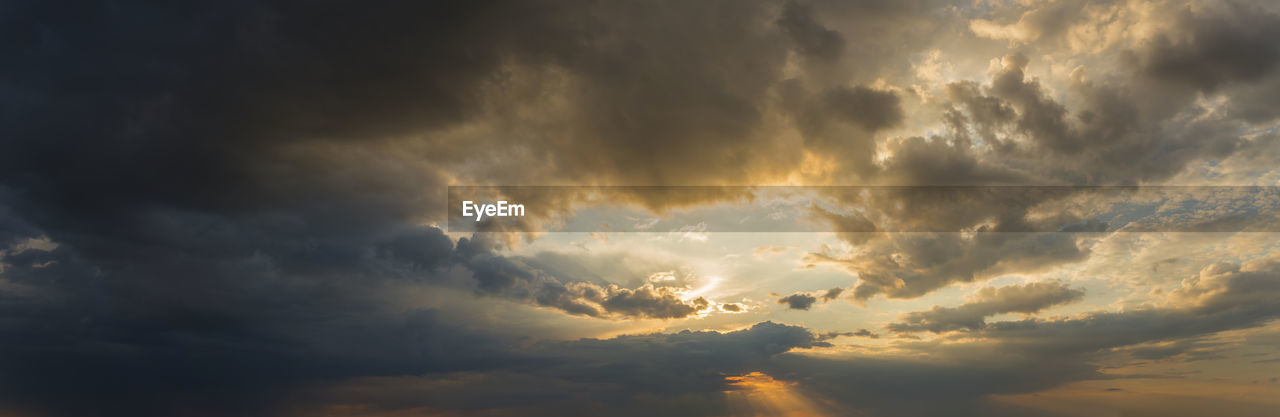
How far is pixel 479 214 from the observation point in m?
81.7

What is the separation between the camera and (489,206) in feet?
274

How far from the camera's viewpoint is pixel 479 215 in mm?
81750

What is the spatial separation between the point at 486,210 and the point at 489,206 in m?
0.83

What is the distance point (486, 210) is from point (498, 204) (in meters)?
2.16

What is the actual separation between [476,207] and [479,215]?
3.96ft

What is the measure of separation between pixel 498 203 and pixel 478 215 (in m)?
3.79

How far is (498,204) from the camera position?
3332 inches

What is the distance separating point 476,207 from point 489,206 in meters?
2.70

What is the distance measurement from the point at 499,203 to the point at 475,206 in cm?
427

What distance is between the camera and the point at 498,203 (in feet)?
277

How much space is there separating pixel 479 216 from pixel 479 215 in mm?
138

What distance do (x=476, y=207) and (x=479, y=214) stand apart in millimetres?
1075

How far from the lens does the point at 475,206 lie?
8100cm

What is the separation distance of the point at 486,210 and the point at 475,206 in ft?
→ 7.16
